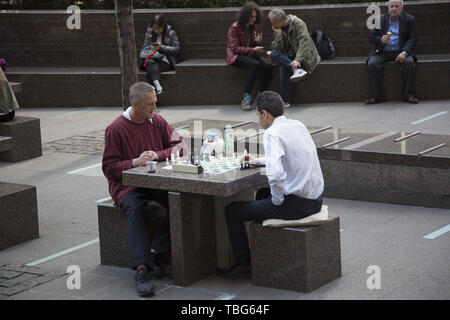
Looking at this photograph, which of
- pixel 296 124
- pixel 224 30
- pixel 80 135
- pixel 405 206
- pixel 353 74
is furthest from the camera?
pixel 224 30

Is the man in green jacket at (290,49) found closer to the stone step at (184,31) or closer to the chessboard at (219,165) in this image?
the stone step at (184,31)

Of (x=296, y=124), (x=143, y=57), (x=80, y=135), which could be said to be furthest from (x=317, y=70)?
(x=296, y=124)

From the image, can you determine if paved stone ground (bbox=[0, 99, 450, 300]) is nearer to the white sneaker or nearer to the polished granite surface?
the polished granite surface

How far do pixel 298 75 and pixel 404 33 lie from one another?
1.81m

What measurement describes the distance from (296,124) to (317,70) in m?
7.90

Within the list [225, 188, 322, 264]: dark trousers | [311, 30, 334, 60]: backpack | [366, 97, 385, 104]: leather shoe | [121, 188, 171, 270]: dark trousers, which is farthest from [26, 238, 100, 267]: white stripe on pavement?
[311, 30, 334, 60]: backpack

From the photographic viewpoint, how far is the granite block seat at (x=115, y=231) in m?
6.48

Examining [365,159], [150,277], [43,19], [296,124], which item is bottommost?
[150,277]

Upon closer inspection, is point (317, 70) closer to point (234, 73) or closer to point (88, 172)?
point (234, 73)

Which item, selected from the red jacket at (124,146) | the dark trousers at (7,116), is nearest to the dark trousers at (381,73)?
the dark trousers at (7,116)

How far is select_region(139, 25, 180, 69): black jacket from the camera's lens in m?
14.2

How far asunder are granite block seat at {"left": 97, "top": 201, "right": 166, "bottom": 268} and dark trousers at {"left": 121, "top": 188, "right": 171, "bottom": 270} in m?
0.06

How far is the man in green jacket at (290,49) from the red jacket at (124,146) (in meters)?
6.60

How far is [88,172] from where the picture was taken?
33.0 ft
